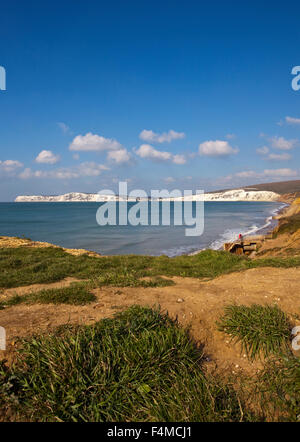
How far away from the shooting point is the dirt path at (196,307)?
3961 millimetres

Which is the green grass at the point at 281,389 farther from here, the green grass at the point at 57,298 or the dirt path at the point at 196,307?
the green grass at the point at 57,298

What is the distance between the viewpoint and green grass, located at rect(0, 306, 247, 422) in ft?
8.61

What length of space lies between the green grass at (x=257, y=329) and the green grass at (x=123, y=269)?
12.3 feet

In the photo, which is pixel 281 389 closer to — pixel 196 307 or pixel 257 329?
pixel 257 329

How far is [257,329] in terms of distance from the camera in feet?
13.2

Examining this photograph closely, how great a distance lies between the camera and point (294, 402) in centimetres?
276

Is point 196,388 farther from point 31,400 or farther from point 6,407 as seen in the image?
point 6,407

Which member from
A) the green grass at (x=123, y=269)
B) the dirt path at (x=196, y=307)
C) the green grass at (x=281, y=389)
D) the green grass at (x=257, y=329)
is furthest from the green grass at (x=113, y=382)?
the green grass at (x=123, y=269)

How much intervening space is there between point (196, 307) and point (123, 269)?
18.5ft

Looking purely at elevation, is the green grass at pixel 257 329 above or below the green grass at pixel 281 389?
above

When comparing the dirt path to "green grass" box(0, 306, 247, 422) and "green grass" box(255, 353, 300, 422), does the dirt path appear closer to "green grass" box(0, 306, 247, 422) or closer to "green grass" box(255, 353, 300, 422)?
"green grass" box(255, 353, 300, 422)

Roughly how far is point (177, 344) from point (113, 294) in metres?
3.37

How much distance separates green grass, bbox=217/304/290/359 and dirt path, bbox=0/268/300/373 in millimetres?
175
